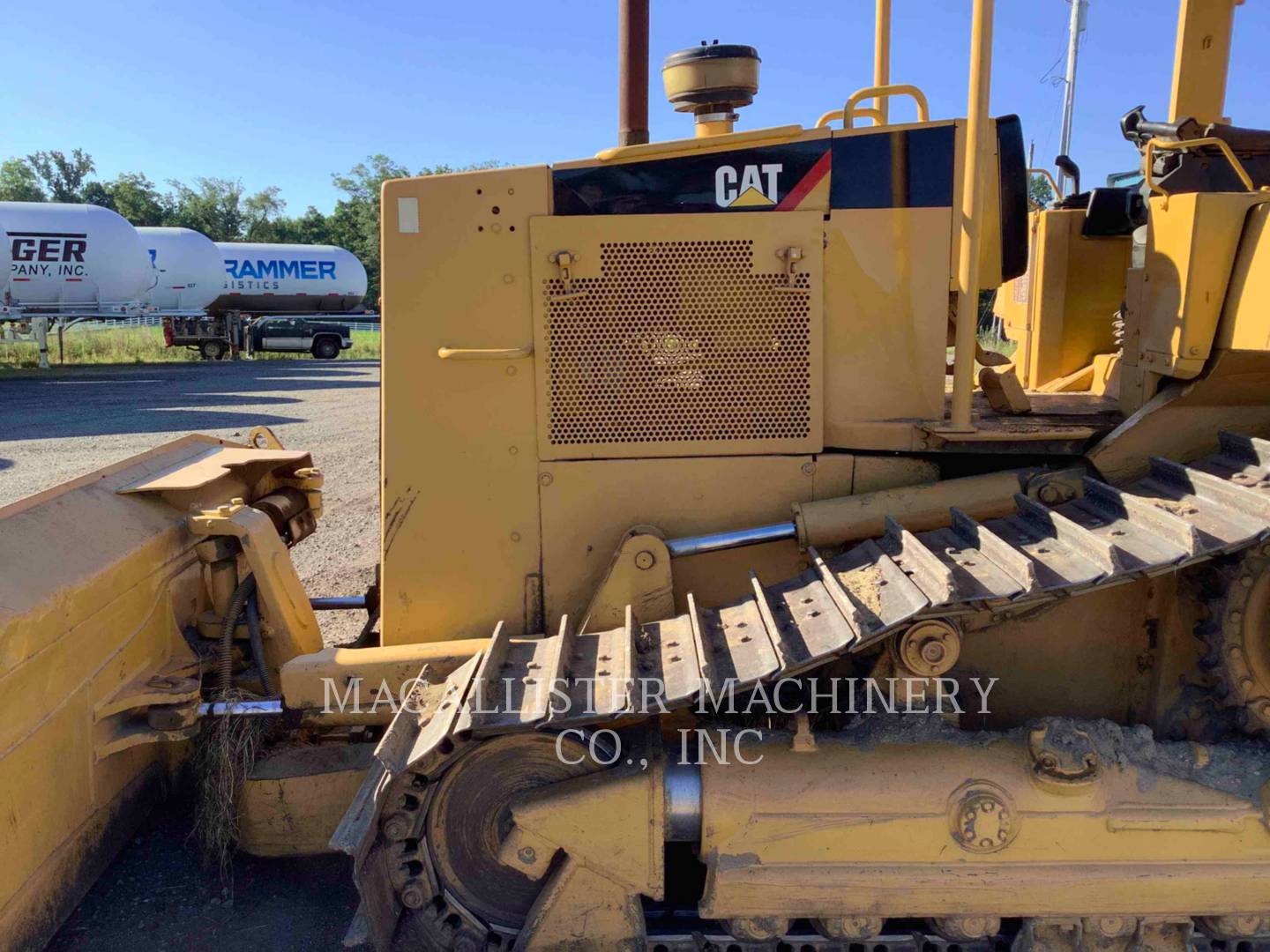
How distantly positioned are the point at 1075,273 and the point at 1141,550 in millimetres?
2446

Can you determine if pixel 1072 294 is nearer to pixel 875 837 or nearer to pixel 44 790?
pixel 875 837

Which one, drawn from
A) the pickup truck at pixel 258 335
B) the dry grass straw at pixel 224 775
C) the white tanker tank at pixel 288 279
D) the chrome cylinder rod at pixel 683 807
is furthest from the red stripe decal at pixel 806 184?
the white tanker tank at pixel 288 279

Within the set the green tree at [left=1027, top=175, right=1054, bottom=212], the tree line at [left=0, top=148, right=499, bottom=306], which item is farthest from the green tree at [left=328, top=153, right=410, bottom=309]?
the green tree at [left=1027, top=175, right=1054, bottom=212]

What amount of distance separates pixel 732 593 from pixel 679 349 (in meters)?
0.82

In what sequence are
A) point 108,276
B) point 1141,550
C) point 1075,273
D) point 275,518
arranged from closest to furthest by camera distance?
point 1141,550, point 275,518, point 1075,273, point 108,276

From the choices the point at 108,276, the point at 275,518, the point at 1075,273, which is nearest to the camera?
the point at 275,518

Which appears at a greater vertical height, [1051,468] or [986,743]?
[1051,468]

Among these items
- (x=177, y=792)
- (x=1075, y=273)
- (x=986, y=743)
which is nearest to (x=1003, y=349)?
(x=1075, y=273)

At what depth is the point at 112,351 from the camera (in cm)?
2844

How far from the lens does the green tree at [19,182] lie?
57.8 metres

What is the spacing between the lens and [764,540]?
123 inches

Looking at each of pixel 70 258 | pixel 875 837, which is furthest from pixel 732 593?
pixel 70 258

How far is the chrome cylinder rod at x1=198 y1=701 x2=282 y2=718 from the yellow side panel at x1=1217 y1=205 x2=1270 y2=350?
3071mm

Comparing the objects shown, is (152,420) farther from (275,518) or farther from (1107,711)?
(1107,711)
